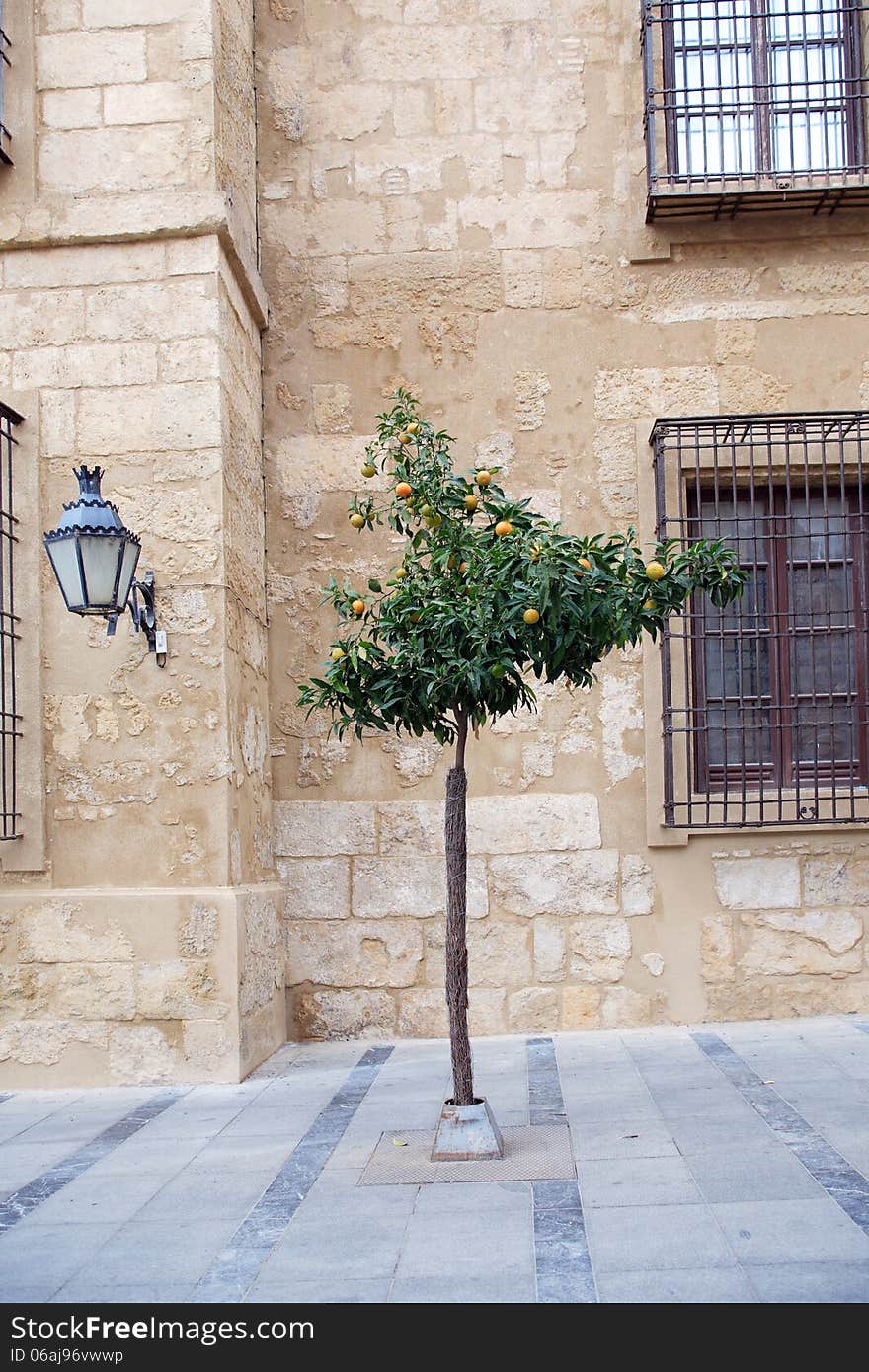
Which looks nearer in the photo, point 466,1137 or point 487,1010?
point 466,1137

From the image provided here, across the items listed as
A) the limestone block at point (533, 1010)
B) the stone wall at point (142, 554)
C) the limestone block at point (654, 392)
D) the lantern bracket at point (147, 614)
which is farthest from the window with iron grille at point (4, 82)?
the limestone block at point (533, 1010)

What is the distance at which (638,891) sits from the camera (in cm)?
622

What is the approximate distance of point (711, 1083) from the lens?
4.93 m

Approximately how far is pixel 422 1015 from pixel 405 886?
597 mm

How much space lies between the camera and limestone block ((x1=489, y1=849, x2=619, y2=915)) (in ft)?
20.4

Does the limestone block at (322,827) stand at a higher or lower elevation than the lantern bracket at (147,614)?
lower

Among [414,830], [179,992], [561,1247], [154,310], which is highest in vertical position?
[154,310]

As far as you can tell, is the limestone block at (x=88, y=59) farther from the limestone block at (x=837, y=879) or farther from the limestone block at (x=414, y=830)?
the limestone block at (x=837, y=879)

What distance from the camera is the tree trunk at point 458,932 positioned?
4121 mm

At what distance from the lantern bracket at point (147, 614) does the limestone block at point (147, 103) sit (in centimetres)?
197

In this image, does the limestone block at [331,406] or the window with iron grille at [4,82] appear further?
the limestone block at [331,406]

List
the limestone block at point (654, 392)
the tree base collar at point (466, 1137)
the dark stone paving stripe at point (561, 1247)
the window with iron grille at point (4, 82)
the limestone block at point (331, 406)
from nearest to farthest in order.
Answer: the dark stone paving stripe at point (561, 1247)
the tree base collar at point (466, 1137)
the window with iron grille at point (4, 82)
the limestone block at point (654, 392)
the limestone block at point (331, 406)

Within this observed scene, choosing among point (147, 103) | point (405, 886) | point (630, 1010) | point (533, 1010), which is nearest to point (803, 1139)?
point (630, 1010)

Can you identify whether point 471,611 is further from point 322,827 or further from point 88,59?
point 88,59
